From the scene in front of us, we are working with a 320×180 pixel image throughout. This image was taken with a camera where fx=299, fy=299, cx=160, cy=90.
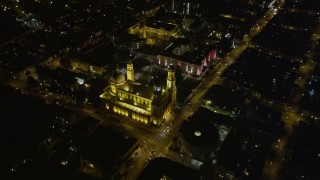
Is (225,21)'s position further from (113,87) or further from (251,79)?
(113,87)

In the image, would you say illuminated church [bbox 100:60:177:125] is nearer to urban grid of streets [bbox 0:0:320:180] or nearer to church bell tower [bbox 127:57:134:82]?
church bell tower [bbox 127:57:134:82]

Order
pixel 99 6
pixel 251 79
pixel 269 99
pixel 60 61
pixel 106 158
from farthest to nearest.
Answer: pixel 99 6 < pixel 60 61 < pixel 251 79 < pixel 269 99 < pixel 106 158

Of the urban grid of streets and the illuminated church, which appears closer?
the urban grid of streets

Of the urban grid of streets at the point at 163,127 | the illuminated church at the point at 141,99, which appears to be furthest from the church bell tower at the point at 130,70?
the urban grid of streets at the point at 163,127

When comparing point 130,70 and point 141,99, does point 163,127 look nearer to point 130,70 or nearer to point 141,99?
point 141,99

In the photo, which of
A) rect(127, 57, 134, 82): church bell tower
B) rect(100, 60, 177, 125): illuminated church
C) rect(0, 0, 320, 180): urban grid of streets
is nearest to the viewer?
rect(0, 0, 320, 180): urban grid of streets

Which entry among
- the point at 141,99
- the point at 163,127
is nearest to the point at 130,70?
the point at 141,99

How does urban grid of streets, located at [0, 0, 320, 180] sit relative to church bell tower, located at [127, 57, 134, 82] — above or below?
below

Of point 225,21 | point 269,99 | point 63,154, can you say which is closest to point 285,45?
point 225,21

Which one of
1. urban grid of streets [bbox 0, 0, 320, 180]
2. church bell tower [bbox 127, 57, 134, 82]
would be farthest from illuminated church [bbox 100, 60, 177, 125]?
urban grid of streets [bbox 0, 0, 320, 180]
